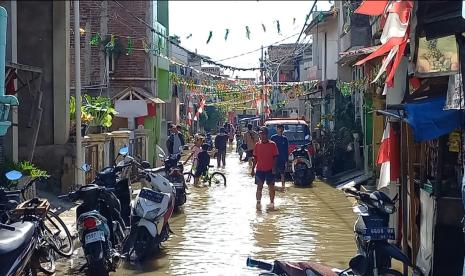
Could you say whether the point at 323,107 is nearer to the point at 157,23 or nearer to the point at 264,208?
the point at 157,23

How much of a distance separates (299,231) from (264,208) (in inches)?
107

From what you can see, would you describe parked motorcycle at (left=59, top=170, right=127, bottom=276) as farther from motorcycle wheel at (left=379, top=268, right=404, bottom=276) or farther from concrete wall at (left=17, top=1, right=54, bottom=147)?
concrete wall at (left=17, top=1, right=54, bottom=147)

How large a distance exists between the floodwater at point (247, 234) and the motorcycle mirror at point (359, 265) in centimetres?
175

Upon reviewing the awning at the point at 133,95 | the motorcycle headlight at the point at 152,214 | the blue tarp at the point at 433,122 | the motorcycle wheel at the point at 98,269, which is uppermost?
the awning at the point at 133,95

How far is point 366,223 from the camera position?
6750 mm

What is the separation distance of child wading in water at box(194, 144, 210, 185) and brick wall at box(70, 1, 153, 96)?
8.18 m

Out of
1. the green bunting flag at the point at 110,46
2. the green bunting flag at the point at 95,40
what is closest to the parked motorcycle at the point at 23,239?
the green bunting flag at the point at 95,40

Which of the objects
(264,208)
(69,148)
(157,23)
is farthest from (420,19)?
(157,23)

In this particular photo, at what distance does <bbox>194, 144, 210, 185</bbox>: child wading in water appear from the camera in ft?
60.9

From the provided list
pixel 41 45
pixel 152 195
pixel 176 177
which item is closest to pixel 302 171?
pixel 176 177

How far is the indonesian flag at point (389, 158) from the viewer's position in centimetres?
865

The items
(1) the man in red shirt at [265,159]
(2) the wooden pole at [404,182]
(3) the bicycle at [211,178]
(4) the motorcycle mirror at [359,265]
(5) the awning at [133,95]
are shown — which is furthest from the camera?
(5) the awning at [133,95]

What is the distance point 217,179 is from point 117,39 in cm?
895

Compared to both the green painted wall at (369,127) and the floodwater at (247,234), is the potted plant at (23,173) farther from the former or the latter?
the green painted wall at (369,127)
